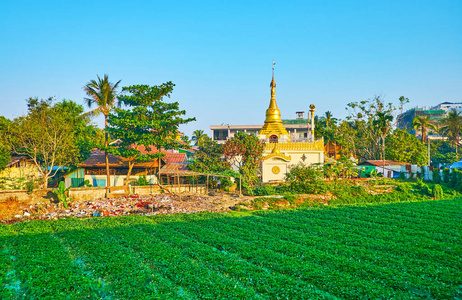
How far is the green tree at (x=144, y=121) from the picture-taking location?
912 inches

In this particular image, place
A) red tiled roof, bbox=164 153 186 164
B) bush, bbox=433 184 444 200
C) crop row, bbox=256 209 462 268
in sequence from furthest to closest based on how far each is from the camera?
red tiled roof, bbox=164 153 186 164
bush, bbox=433 184 444 200
crop row, bbox=256 209 462 268

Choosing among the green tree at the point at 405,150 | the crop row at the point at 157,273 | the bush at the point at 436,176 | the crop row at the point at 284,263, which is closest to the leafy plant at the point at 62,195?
the crop row at the point at 157,273

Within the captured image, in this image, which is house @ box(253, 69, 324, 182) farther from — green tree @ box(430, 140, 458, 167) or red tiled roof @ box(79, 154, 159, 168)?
green tree @ box(430, 140, 458, 167)

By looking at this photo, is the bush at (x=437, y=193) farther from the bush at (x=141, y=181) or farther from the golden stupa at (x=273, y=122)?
the bush at (x=141, y=181)

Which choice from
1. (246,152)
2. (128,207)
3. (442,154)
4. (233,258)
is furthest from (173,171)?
(442,154)

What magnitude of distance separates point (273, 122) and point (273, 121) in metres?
0.12

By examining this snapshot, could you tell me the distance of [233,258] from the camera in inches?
413

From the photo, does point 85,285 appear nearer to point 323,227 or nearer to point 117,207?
point 323,227

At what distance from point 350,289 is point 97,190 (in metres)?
17.5

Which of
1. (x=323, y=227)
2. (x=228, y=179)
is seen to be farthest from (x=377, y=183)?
(x=323, y=227)

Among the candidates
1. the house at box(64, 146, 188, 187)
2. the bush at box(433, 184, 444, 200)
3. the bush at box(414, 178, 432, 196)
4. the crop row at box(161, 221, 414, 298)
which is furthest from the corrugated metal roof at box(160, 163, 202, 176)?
the bush at box(433, 184, 444, 200)

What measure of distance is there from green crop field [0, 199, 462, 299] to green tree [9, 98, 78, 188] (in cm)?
889

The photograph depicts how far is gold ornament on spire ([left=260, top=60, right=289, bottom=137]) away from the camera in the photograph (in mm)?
32375

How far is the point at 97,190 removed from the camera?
21953 mm
